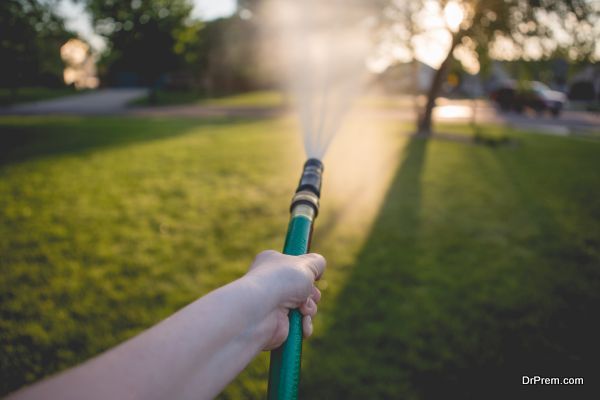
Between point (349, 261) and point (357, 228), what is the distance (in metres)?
1.20

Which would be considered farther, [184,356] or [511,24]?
[511,24]

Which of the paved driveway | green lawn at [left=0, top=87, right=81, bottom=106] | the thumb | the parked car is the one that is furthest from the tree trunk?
green lawn at [left=0, top=87, right=81, bottom=106]

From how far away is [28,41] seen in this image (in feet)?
34.7

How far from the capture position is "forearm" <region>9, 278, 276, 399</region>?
0.91 meters

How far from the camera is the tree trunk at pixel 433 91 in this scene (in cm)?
1413

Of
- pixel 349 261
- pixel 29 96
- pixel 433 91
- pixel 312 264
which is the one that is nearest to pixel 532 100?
pixel 433 91

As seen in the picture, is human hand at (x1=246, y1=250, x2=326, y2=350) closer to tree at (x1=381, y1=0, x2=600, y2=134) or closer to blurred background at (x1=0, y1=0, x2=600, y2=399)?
blurred background at (x1=0, y1=0, x2=600, y2=399)

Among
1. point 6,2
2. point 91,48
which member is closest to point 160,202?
point 6,2

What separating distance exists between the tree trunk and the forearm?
596 inches

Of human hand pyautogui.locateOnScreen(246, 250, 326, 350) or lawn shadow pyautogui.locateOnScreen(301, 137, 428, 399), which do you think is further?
lawn shadow pyautogui.locateOnScreen(301, 137, 428, 399)

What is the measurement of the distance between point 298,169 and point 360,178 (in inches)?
66.6

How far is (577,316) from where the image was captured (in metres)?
3.77

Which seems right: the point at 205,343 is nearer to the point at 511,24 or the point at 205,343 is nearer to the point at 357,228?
the point at 357,228

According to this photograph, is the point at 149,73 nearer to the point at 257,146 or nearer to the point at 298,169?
the point at 257,146
